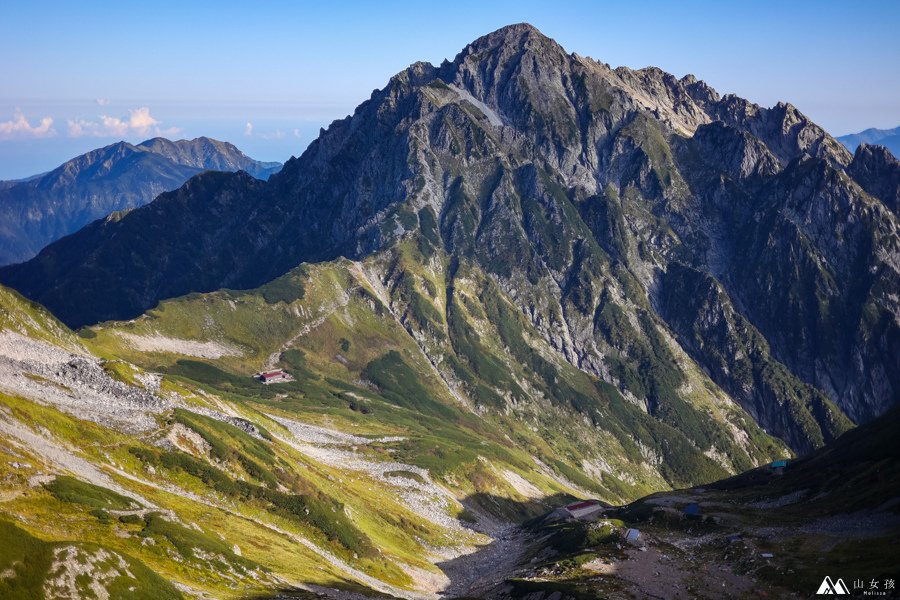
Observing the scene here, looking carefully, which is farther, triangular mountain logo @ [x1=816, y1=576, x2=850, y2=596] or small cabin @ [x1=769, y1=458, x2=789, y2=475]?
small cabin @ [x1=769, y1=458, x2=789, y2=475]

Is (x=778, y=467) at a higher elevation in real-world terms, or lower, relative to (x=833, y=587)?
lower

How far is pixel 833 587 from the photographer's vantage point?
305 feet

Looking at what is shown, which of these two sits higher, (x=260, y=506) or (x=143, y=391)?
(x=143, y=391)

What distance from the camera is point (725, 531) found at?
450 ft

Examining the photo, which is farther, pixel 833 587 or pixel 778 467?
pixel 778 467

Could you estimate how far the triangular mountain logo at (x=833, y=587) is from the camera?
9031 centimetres

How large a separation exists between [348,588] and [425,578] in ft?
130

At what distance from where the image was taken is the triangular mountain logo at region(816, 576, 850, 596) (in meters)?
90.3

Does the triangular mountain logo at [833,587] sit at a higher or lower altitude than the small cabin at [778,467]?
higher

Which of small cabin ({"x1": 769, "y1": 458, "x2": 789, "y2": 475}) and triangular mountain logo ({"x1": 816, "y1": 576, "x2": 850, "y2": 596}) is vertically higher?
triangular mountain logo ({"x1": 816, "y1": 576, "x2": 850, "y2": 596})

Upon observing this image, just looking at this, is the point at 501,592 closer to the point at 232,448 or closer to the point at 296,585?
the point at 296,585

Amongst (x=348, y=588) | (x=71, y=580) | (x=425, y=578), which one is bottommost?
(x=425, y=578)

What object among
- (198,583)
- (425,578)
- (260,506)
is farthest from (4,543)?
(425,578)

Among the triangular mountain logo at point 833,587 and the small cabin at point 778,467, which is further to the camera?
the small cabin at point 778,467
